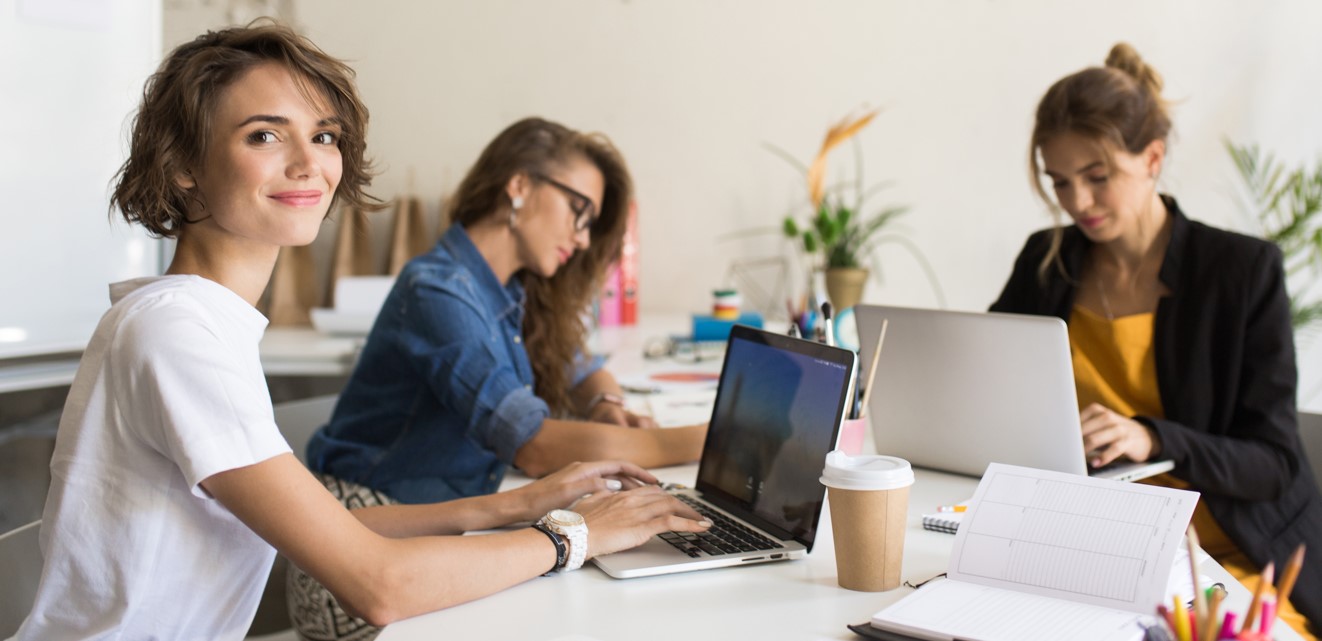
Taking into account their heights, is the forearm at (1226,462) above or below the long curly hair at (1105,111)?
below

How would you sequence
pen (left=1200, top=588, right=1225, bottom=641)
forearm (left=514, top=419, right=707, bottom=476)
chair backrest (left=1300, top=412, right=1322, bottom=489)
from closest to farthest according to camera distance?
1. pen (left=1200, top=588, right=1225, bottom=641)
2. forearm (left=514, top=419, right=707, bottom=476)
3. chair backrest (left=1300, top=412, right=1322, bottom=489)

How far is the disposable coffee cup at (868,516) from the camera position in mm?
1081

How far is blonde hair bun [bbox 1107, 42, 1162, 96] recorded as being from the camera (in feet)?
6.73

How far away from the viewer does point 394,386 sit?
1.90 meters

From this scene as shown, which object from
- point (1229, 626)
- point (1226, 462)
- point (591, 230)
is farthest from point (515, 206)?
point (1229, 626)

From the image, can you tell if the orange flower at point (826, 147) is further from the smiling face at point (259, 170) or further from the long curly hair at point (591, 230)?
the smiling face at point (259, 170)

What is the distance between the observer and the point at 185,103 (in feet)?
3.79

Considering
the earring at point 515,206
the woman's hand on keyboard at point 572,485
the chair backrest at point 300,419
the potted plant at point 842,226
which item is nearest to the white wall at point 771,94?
the potted plant at point 842,226

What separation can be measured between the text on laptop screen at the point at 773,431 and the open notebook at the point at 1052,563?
0.60ft

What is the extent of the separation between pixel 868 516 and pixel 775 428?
0.25 meters

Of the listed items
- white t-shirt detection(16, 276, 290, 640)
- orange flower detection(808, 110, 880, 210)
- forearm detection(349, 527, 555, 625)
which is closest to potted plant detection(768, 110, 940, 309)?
orange flower detection(808, 110, 880, 210)

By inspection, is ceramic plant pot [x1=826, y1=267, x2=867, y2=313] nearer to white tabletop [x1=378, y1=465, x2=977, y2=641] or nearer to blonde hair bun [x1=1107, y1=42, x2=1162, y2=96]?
blonde hair bun [x1=1107, y1=42, x2=1162, y2=96]

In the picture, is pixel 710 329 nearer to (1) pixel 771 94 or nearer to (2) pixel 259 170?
(1) pixel 771 94

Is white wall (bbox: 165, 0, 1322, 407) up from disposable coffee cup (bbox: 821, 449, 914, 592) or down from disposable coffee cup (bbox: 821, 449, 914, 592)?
up
